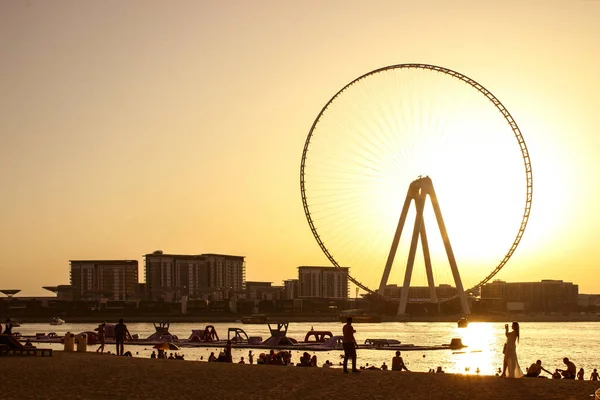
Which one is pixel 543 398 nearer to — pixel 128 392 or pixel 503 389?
pixel 503 389

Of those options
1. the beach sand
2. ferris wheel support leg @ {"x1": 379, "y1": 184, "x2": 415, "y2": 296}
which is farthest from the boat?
the beach sand

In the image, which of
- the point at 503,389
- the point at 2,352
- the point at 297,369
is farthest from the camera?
the point at 2,352

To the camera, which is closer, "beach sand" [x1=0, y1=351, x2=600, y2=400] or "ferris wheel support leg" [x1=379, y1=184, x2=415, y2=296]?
"beach sand" [x1=0, y1=351, x2=600, y2=400]

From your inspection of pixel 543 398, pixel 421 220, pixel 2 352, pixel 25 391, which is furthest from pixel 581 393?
pixel 421 220

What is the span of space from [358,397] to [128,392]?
6.72 m

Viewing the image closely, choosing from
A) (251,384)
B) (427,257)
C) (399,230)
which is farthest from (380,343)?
(251,384)

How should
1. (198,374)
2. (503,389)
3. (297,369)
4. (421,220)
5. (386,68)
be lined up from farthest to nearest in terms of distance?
(421,220), (386,68), (297,369), (198,374), (503,389)

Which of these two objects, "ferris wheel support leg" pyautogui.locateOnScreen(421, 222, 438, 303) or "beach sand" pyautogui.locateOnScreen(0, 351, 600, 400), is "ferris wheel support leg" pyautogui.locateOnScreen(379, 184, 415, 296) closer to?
"ferris wheel support leg" pyautogui.locateOnScreen(421, 222, 438, 303)

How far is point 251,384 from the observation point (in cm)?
2880

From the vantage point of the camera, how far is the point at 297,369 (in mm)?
33969

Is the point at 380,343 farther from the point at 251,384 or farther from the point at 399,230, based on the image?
the point at 251,384

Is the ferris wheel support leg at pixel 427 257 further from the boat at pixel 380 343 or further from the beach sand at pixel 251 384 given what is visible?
the beach sand at pixel 251 384

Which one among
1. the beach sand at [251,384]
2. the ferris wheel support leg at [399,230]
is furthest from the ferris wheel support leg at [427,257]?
the beach sand at [251,384]

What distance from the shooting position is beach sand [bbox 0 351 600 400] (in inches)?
1024
